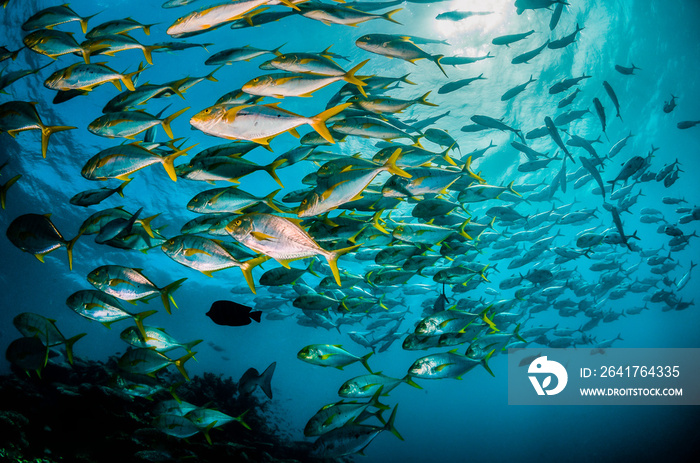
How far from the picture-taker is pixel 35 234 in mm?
3094

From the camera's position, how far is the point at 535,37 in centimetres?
1254

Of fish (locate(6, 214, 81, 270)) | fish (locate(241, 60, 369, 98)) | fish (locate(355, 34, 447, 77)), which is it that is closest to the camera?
fish (locate(241, 60, 369, 98))

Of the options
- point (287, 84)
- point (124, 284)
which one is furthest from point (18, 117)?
point (287, 84)

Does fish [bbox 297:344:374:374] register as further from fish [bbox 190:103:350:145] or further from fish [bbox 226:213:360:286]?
fish [bbox 190:103:350:145]

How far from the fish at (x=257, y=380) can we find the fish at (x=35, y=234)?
9.95 ft

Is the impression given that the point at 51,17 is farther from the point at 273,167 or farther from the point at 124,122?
the point at 273,167

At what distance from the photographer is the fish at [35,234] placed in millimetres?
3078

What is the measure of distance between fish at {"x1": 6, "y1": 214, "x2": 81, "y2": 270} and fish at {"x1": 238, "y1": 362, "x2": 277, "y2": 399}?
303 centimetres

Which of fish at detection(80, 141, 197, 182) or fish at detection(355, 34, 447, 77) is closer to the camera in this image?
fish at detection(80, 141, 197, 182)

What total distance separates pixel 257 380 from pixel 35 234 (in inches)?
136

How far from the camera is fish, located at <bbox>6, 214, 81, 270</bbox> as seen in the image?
3.08 meters

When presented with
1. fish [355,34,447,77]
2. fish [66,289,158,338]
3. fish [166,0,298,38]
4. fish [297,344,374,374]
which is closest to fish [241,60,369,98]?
fish [166,0,298,38]

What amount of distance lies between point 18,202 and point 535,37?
3316 cm

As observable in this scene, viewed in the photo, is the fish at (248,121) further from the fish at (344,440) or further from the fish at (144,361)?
the fish at (344,440)
